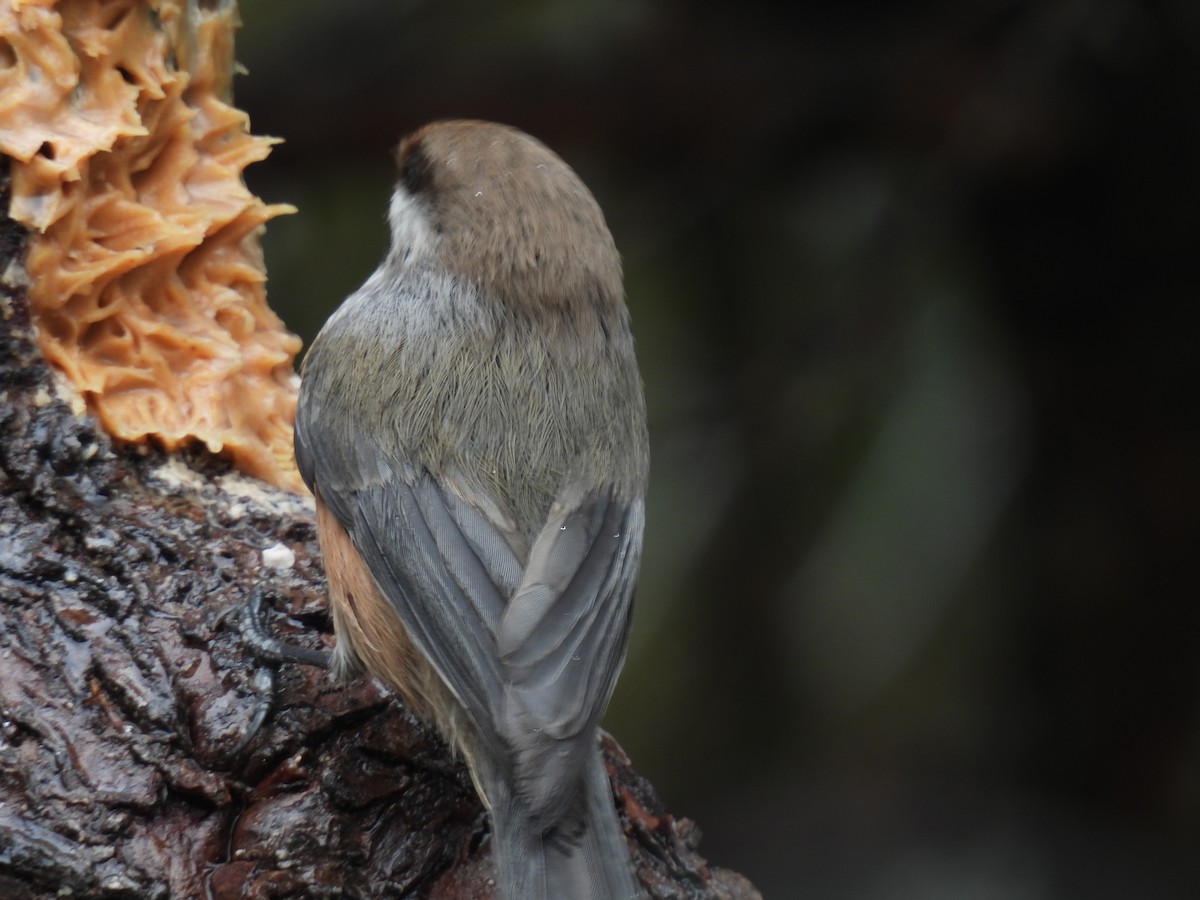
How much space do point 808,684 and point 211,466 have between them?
3177 millimetres

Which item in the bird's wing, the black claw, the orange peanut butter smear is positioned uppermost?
the orange peanut butter smear

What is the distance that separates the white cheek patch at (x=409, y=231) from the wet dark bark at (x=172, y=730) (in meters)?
0.60

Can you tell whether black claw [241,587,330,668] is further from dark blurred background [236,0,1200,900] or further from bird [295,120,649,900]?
dark blurred background [236,0,1200,900]

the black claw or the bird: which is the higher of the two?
the bird

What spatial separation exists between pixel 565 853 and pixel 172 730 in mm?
563

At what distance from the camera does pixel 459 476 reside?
2338mm

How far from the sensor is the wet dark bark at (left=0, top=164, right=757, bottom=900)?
193cm

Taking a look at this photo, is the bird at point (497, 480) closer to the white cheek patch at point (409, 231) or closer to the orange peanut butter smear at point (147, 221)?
the white cheek patch at point (409, 231)

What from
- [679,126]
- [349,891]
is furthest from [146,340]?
[679,126]

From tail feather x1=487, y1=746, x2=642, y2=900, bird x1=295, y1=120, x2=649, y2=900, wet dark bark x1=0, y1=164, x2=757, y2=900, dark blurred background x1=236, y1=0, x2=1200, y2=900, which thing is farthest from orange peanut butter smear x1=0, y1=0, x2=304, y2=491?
dark blurred background x1=236, y1=0, x2=1200, y2=900

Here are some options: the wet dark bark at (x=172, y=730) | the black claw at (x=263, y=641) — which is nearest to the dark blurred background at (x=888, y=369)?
the wet dark bark at (x=172, y=730)

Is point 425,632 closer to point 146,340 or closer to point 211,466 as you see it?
point 211,466

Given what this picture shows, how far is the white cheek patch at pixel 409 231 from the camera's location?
265 centimetres

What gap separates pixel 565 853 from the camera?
81.0 inches
